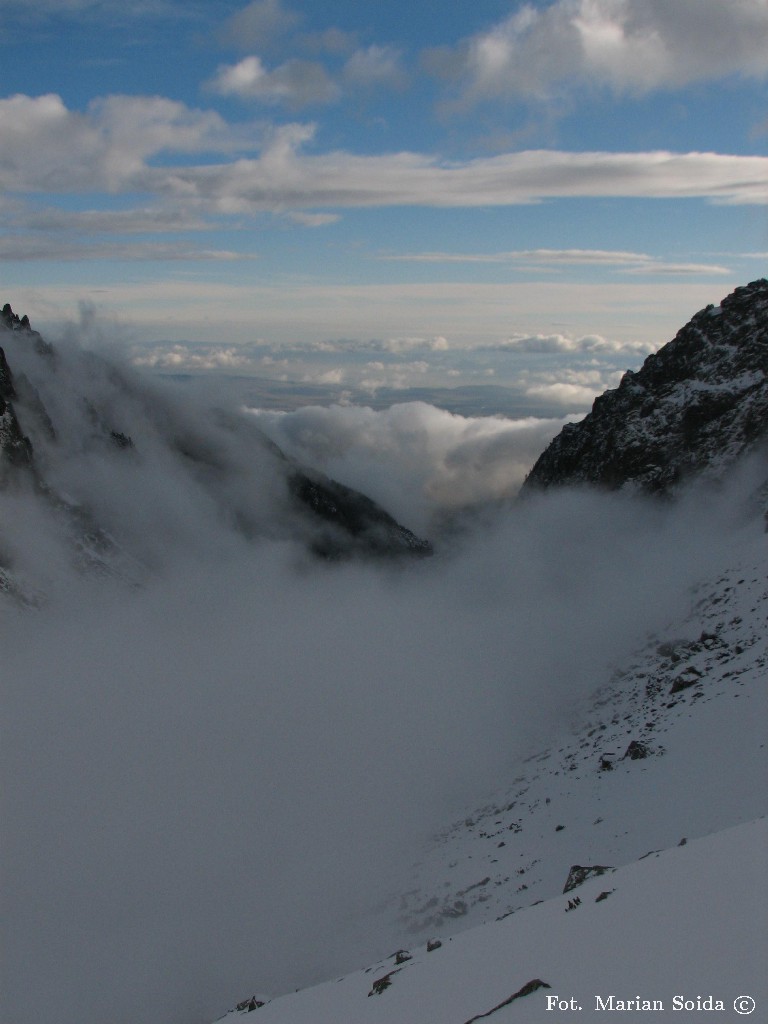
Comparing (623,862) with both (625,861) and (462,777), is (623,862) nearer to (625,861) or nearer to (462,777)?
(625,861)

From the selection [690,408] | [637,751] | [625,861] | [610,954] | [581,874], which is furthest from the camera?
[690,408]

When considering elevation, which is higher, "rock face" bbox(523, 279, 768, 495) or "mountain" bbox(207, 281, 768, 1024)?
"rock face" bbox(523, 279, 768, 495)

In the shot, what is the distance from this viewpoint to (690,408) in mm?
79438

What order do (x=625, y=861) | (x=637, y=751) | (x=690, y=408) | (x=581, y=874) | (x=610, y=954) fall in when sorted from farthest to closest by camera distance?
(x=690, y=408) < (x=637, y=751) < (x=625, y=861) < (x=581, y=874) < (x=610, y=954)

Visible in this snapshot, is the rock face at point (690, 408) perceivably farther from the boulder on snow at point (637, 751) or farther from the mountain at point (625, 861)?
the boulder on snow at point (637, 751)

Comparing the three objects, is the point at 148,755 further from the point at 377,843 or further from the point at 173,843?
the point at 377,843

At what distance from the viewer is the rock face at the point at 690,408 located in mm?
71688

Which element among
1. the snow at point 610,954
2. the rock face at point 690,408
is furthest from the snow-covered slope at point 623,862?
the rock face at point 690,408

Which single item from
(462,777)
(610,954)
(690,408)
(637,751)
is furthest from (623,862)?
(690,408)

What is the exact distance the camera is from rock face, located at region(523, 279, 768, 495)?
71.7m

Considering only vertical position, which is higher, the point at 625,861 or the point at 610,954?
the point at 610,954

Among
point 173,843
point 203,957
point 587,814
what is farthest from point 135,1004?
point 587,814

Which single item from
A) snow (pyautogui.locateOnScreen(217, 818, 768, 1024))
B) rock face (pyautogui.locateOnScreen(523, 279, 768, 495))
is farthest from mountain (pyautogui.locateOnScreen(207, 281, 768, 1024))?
rock face (pyautogui.locateOnScreen(523, 279, 768, 495))

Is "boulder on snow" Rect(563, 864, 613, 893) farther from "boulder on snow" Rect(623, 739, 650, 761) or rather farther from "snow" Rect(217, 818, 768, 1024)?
"boulder on snow" Rect(623, 739, 650, 761)
